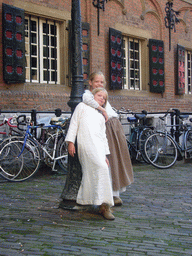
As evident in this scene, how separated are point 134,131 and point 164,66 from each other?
621 cm

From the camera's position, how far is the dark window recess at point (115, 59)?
11.0 m

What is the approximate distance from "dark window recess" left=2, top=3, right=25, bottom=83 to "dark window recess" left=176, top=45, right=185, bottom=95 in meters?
7.14

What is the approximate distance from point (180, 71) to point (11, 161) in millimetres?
9702

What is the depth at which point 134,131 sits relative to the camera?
7828 millimetres

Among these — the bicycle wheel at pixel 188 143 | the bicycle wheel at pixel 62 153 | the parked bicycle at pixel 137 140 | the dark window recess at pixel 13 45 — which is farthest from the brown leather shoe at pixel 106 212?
the dark window recess at pixel 13 45

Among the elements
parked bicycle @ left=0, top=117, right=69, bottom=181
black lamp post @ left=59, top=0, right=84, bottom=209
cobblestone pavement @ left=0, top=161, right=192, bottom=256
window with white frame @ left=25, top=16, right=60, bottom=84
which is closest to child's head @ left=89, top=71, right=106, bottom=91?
black lamp post @ left=59, top=0, right=84, bottom=209

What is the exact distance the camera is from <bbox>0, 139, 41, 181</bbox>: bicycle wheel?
5.98 metres

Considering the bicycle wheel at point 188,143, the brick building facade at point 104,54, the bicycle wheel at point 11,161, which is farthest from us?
the brick building facade at point 104,54

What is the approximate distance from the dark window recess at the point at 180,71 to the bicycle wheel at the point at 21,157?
8933 mm

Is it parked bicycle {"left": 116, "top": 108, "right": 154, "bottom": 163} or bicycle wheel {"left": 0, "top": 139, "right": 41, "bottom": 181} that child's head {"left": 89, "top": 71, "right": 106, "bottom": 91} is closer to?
bicycle wheel {"left": 0, "top": 139, "right": 41, "bottom": 181}

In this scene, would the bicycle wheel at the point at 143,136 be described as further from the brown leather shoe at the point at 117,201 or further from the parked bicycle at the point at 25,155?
the brown leather shoe at the point at 117,201

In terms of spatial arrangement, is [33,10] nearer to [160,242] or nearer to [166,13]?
[166,13]

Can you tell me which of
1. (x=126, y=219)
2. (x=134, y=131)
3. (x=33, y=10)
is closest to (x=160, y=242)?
(x=126, y=219)

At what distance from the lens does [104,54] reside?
35.7 ft
